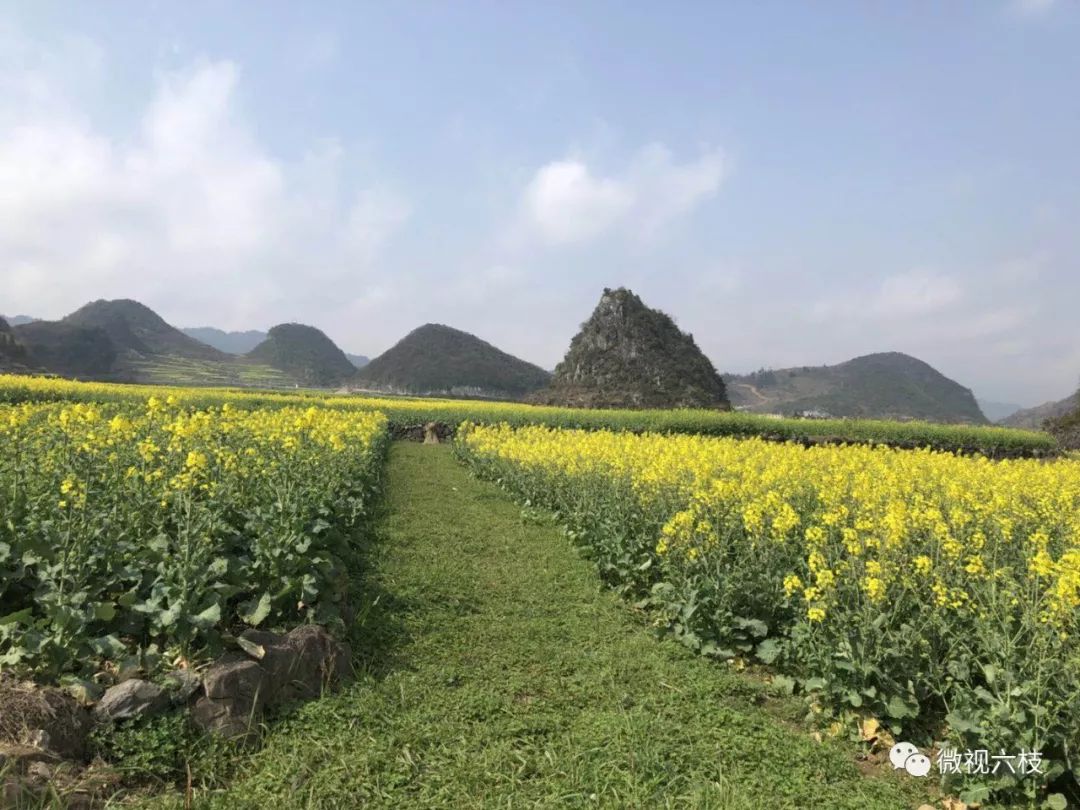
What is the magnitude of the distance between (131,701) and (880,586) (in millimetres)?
4780

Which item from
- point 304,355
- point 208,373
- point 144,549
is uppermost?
point 304,355

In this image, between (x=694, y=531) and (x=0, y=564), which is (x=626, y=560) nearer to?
(x=694, y=531)

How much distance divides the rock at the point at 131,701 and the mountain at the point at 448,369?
10234 centimetres

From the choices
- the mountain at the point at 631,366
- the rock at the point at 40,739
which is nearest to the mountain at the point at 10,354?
the mountain at the point at 631,366

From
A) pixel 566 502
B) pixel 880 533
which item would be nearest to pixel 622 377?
pixel 566 502

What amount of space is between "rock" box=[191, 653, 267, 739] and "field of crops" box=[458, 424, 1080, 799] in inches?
142

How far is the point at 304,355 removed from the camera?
557 ft

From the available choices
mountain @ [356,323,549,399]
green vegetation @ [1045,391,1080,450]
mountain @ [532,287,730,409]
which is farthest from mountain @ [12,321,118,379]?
green vegetation @ [1045,391,1080,450]

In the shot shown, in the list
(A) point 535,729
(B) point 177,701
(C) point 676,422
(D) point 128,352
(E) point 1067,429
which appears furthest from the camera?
(D) point 128,352

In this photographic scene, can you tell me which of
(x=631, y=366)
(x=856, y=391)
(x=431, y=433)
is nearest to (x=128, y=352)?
(x=631, y=366)

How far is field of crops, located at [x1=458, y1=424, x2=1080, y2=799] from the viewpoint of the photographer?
11.9 ft

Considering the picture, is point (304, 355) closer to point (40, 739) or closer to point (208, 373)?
point (208, 373)

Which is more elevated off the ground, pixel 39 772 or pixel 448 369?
pixel 448 369

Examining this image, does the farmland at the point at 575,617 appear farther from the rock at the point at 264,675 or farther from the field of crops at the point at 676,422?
the field of crops at the point at 676,422
